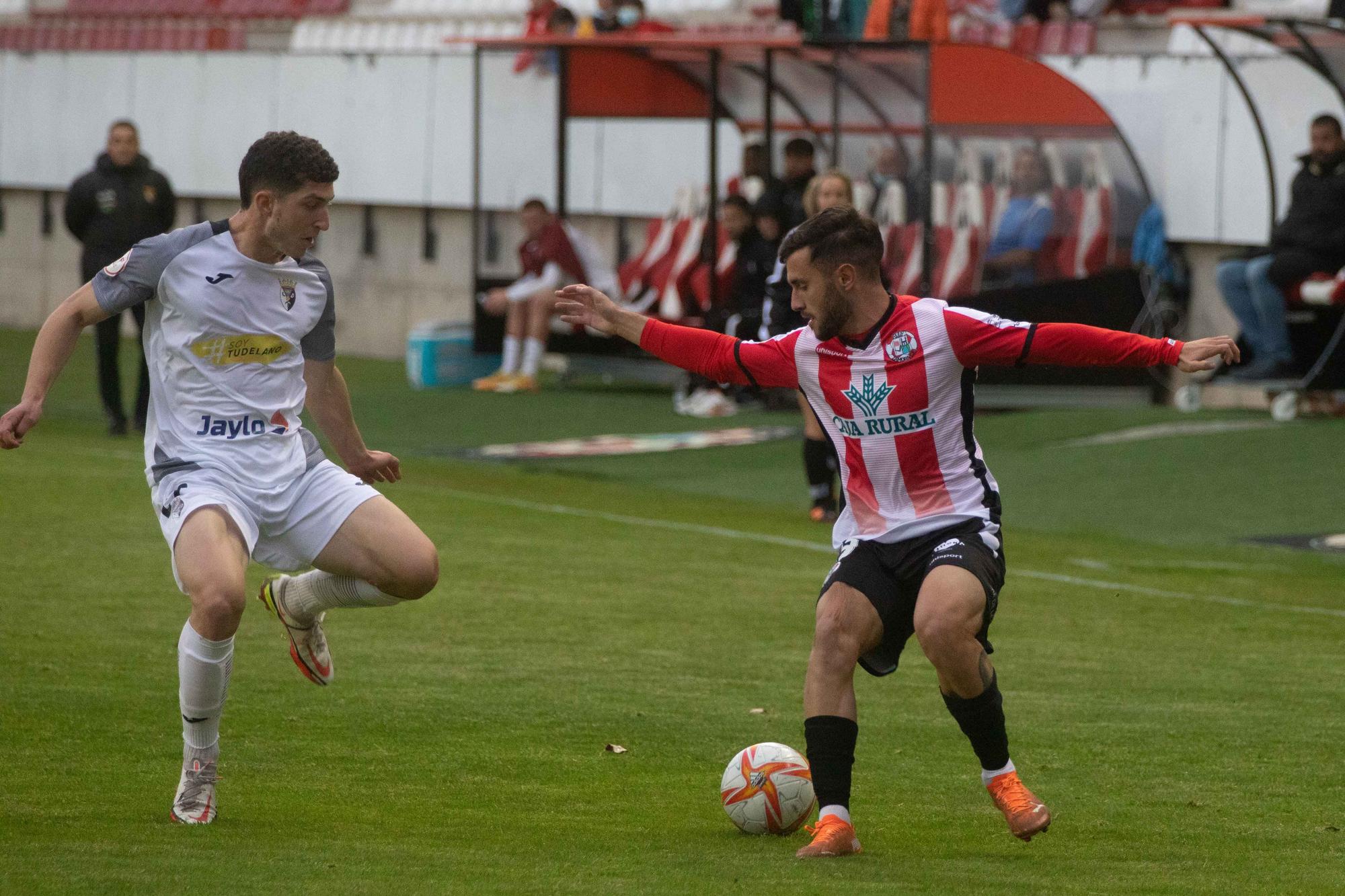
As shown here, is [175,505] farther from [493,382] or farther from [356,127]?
[356,127]

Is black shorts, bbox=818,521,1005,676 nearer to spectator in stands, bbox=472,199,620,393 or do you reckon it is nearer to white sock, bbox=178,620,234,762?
white sock, bbox=178,620,234,762

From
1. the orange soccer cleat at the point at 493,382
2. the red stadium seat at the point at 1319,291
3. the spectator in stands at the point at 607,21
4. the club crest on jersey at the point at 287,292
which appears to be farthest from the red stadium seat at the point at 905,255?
the club crest on jersey at the point at 287,292

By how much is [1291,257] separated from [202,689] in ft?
39.4

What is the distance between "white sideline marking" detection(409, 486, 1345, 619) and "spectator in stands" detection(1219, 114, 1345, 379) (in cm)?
583

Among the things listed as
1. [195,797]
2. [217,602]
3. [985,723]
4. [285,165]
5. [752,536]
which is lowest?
[752,536]

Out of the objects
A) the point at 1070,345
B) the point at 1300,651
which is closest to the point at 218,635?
the point at 1070,345

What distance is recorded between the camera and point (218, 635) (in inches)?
219

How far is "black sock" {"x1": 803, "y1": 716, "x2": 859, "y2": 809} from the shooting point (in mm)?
5383

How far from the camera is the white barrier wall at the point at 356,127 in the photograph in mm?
21391

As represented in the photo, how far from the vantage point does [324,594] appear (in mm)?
6363

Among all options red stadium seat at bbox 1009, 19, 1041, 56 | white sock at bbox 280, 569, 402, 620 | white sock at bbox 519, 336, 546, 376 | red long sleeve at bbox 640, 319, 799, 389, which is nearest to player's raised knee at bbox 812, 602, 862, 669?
red long sleeve at bbox 640, 319, 799, 389

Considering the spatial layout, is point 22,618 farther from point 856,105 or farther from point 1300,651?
point 856,105

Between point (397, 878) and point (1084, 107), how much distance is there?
14.4 meters

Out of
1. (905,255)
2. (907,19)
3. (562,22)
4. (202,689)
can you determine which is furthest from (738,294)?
(202,689)
